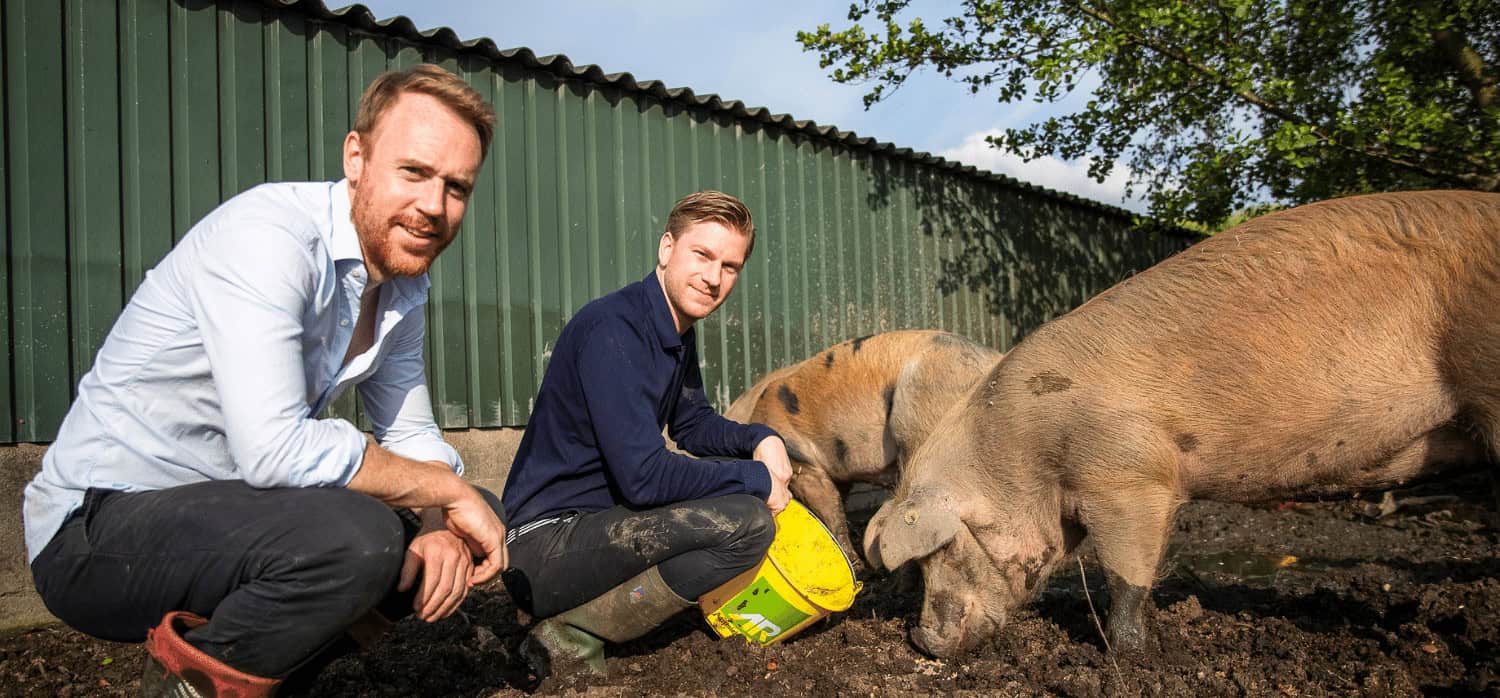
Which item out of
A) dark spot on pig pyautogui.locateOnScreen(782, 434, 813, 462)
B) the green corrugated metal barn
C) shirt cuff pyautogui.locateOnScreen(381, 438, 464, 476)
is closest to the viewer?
shirt cuff pyautogui.locateOnScreen(381, 438, 464, 476)

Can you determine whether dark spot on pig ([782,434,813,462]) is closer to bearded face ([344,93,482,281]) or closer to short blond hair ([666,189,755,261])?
short blond hair ([666,189,755,261])

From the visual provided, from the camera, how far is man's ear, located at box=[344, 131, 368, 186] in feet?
7.33

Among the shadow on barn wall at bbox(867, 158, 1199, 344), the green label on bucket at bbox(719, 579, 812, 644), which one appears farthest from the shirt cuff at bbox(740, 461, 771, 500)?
the shadow on barn wall at bbox(867, 158, 1199, 344)

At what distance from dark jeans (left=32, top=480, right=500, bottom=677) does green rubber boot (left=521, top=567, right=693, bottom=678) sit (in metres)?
1.06

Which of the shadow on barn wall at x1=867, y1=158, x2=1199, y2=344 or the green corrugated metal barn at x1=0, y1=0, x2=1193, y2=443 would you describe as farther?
the shadow on barn wall at x1=867, y1=158, x2=1199, y2=344

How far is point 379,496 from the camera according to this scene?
2.09m

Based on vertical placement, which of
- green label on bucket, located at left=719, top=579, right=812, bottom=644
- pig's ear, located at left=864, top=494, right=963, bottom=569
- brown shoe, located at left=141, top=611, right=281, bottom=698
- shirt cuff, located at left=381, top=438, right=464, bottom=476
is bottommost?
green label on bucket, located at left=719, top=579, right=812, bottom=644

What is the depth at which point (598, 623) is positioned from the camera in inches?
119

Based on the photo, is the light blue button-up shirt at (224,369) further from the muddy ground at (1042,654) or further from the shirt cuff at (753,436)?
the shirt cuff at (753,436)

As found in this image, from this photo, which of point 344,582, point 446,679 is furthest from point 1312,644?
point 344,582

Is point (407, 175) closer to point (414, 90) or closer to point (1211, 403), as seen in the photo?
point (414, 90)

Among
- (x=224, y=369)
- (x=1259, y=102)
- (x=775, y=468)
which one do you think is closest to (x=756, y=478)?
(x=775, y=468)

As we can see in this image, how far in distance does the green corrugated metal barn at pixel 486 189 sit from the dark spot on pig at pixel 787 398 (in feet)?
2.84

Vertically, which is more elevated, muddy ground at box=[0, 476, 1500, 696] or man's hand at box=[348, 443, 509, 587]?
man's hand at box=[348, 443, 509, 587]
